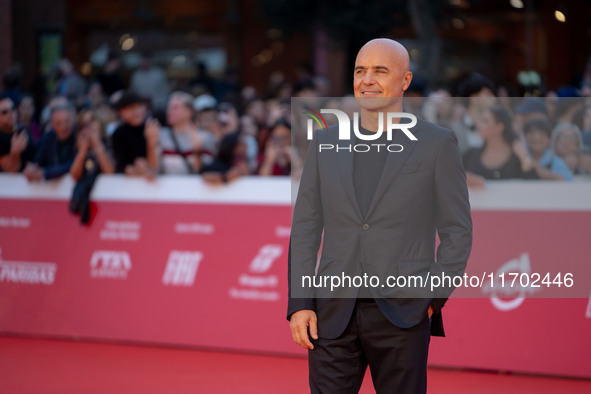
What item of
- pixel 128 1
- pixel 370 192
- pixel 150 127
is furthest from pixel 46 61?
pixel 370 192

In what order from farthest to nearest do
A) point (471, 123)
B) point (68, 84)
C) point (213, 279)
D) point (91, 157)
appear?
point (68, 84), point (91, 157), point (213, 279), point (471, 123)

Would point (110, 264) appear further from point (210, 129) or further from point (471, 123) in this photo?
point (471, 123)

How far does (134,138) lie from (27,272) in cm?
147

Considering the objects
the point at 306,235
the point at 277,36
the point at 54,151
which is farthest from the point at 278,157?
the point at 277,36

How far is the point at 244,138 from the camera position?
27.8 ft

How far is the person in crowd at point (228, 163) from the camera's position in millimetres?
7293

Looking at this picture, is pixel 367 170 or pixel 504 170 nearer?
pixel 367 170

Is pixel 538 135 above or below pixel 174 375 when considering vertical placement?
above

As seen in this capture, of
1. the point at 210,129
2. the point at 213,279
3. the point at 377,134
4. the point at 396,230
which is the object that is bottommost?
the point at 213,279

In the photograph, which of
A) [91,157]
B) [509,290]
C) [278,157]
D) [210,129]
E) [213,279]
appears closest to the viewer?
[509,290]

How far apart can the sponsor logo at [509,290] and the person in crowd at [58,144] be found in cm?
377

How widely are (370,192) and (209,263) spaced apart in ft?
13.0

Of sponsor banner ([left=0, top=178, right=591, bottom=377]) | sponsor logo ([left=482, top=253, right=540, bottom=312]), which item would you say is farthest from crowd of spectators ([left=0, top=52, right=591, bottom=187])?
sponsor logo ([left=482, top=253, right=540, bottom=312])

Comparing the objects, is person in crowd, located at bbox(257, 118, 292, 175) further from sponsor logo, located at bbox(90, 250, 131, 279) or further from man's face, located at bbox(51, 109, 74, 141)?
man's face, located at bbox(51, 109, 74, 141)
